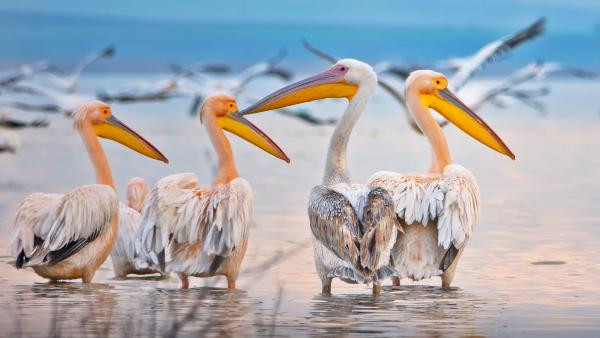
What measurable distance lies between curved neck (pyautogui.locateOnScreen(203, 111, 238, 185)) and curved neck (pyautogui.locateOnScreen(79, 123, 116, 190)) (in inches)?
22.4

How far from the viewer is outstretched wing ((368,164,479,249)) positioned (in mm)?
7871

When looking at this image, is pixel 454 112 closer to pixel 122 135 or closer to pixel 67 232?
pixel 122 135

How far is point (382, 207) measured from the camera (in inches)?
297

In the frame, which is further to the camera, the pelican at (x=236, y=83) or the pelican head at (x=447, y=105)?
the pelican at (x=236, y=83)

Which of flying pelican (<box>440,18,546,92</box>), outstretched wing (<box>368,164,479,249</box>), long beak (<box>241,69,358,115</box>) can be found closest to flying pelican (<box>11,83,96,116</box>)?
flying pelican (<box>440,18,546,92</box>)

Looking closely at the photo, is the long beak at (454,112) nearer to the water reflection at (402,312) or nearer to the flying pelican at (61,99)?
the water reflection at (402,312)

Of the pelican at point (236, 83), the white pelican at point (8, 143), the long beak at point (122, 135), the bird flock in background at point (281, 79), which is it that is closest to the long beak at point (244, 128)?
the long beak at point (122, 135)

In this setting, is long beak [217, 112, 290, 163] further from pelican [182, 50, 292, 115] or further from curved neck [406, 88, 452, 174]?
pelican [182, 50, 292, 115]

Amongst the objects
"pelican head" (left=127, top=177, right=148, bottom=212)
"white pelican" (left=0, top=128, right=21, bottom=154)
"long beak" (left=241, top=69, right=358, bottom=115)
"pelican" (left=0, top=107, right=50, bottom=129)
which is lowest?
"pelican head" (left=127, top=177, right=148, bottom=212)

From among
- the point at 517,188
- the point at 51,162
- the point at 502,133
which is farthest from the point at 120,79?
the point at 517,188

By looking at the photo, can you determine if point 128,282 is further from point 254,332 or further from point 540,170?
point 540,170

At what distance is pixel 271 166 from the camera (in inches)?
625

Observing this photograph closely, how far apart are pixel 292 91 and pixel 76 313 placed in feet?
6.62

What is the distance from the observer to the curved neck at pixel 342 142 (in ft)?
26.2
